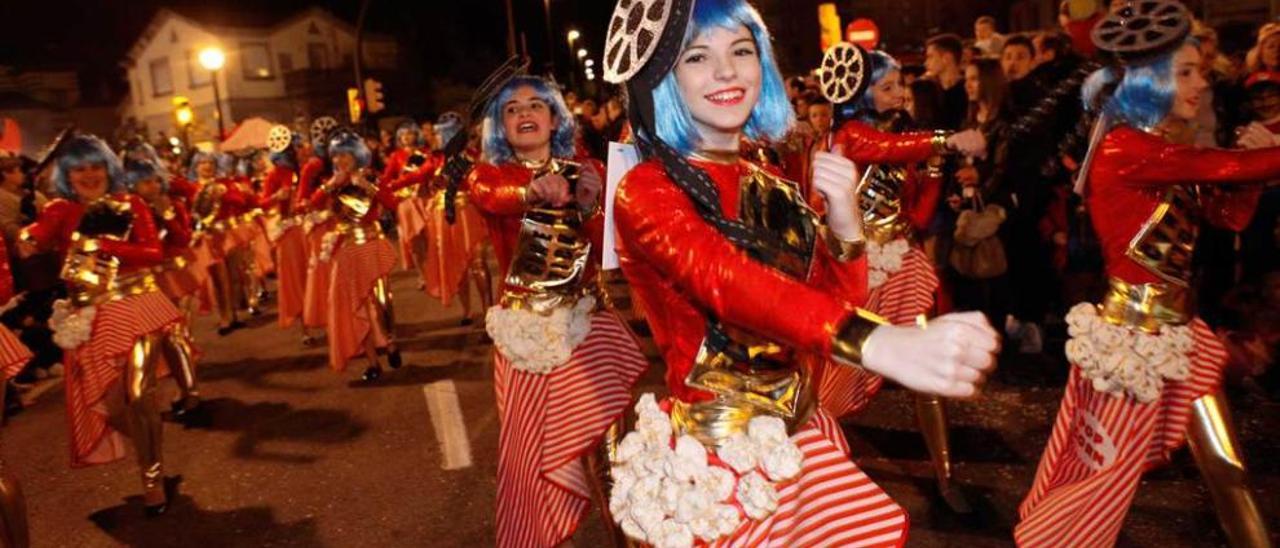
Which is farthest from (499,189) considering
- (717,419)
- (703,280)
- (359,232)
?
(359,232)

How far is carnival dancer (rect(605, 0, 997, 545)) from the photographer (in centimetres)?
180

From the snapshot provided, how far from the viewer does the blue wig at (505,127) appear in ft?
13.7

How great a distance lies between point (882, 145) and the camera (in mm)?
4129

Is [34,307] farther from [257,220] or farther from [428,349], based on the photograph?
[428,349]

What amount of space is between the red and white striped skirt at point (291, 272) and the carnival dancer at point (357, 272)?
186 centimetres

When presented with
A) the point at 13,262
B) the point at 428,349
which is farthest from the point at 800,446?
the point at 13,262

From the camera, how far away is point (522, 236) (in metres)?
3.92

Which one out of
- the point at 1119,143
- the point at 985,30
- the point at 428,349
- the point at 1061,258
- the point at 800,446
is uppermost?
the point at 985,30

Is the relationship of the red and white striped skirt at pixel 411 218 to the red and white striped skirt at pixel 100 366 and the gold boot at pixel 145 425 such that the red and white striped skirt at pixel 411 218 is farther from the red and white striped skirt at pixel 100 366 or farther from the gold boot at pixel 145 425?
the gold boot at pixel 145 425

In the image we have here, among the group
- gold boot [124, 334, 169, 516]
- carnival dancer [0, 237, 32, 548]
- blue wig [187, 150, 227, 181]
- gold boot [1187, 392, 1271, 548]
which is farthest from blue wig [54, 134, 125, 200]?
blue wig [187, 150, 227, 181]

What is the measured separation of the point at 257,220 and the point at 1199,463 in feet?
37.9

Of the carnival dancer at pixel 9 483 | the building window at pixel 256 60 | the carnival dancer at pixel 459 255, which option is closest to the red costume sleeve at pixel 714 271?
the carnival dancer at pixel 9 483

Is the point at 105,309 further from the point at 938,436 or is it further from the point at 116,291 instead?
the point at 938,436

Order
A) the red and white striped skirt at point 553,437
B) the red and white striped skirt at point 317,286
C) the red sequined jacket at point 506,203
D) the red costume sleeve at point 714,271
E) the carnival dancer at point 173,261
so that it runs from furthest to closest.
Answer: the red and white striped skirt at point 317,286 → the carnival dancer at point 173,261 → the red sequined jacket at point 506,203 → the red and white striped skirt at point 553,437 → the red costume sleeve at point 714,271
